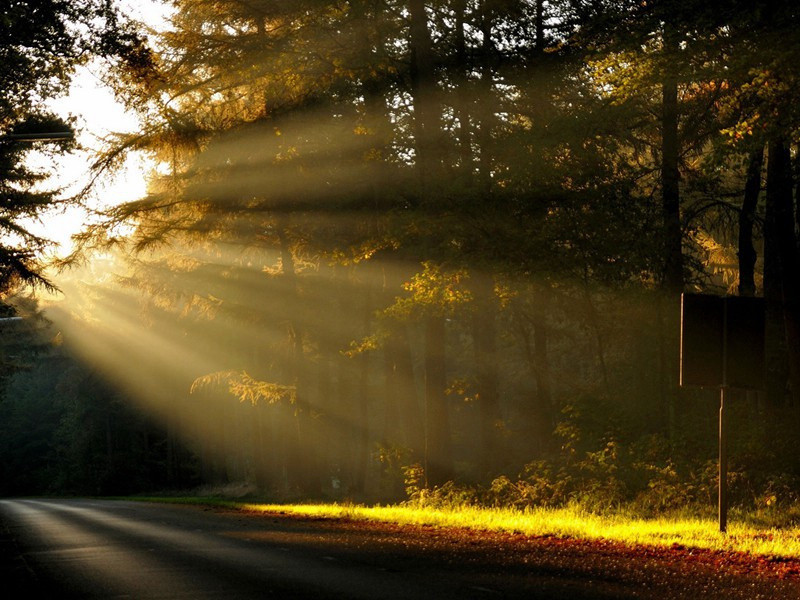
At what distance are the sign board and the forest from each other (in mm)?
2618

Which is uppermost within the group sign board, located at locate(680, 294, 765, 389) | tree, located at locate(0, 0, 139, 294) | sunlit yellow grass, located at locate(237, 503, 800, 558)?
tree, located at locate(0, 0, 139, 294)

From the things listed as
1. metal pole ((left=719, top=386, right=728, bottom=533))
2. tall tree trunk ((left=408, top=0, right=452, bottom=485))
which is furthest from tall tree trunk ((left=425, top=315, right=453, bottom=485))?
metal pole ((left=719, top=386, right=728, bottom=533))

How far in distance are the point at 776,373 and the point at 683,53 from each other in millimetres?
14252

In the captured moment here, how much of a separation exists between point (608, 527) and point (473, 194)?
8.03 meters

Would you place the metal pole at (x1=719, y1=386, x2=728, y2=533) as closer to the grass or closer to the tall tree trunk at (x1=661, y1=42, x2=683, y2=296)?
the grass

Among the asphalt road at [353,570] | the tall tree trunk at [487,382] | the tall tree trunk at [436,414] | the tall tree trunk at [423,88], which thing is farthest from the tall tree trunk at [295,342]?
the asphalt road at [353,570]

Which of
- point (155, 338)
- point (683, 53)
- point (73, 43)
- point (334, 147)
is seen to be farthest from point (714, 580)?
point (155, 338)

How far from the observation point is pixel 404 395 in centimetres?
3266

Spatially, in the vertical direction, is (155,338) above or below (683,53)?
below

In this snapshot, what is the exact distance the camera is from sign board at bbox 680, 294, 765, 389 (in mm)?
13000

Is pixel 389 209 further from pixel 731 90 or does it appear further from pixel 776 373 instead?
pixel 776 373

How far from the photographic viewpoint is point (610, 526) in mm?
14938

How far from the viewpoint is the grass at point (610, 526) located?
468 inches

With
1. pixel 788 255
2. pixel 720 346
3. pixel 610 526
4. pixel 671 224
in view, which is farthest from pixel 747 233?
pixel 720 346
